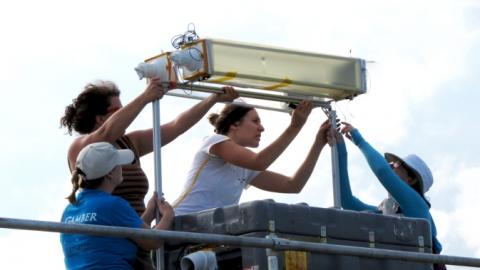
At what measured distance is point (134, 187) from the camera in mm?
7324

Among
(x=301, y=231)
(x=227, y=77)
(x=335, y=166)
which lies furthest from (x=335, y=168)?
(x=301, y=231)

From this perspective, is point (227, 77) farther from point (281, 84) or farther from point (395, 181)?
point (395, 181)

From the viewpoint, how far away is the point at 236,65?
7.71 metres

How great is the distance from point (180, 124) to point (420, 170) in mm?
1786

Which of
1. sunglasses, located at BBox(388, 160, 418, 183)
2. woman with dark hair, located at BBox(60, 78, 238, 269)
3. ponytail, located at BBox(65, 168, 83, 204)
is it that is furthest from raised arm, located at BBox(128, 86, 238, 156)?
sunglasses, located at BBox(388, 160, 418, 183)

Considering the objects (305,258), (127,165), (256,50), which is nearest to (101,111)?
(127,165)

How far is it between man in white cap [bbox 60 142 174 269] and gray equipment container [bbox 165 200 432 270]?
30cm

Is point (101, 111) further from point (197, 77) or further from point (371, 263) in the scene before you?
point (371, 263)

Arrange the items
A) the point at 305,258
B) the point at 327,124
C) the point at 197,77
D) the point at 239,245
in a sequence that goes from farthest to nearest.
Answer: the point at 327,124 < the point at 197,77 < the point at 305,258 < the point at 239,245

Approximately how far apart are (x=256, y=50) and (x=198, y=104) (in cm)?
47

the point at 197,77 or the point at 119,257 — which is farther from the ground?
the point at 197,77

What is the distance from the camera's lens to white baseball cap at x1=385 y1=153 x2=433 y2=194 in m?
8.66

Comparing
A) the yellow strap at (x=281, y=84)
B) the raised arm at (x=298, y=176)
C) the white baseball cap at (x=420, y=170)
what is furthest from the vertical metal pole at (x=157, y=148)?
the white baseball cap at (x=420, y=170)

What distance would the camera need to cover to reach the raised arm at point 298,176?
841 centimetres
